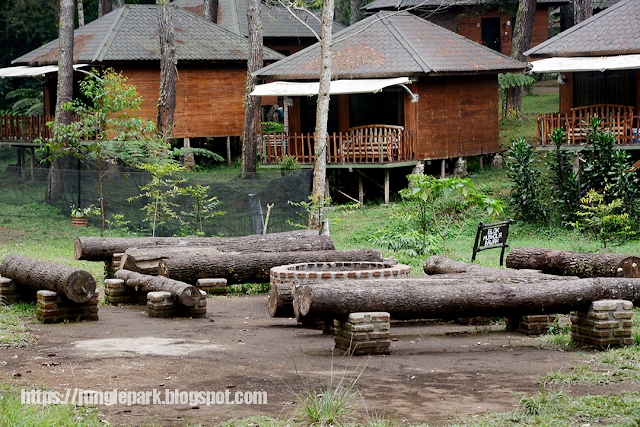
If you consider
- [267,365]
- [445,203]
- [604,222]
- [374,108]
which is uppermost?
[374,108]

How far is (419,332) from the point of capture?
9.87 m

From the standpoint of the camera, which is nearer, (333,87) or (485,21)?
(333,87)

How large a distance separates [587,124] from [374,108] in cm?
812

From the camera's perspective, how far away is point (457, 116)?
79.9 ft

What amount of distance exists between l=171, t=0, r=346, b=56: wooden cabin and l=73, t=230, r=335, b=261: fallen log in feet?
85.0

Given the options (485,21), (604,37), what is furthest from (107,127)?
(485,21)

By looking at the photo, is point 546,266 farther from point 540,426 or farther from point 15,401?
point 15,401

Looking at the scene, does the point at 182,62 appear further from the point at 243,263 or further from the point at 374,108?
the point at 243,263

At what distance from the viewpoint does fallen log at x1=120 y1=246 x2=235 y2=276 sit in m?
12.1

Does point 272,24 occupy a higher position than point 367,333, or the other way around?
point 272,24

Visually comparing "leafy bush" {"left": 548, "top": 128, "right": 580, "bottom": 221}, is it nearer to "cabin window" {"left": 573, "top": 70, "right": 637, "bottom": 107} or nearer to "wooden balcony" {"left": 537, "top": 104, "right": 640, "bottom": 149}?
"wooden balcony" {"left": 537, "top": 104, "right": 640, "bottom": 149}

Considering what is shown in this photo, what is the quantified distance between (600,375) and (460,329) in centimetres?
308

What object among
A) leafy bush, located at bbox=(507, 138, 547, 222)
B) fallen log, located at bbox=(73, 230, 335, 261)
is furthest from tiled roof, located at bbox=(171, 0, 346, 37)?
fallen log, located at bbox=(73, 230, 335, 261)

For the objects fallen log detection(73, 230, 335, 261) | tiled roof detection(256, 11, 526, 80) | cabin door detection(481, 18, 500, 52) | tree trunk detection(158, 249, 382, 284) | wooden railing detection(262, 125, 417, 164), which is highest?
cabin door detection(481, 18, 500, 52)
